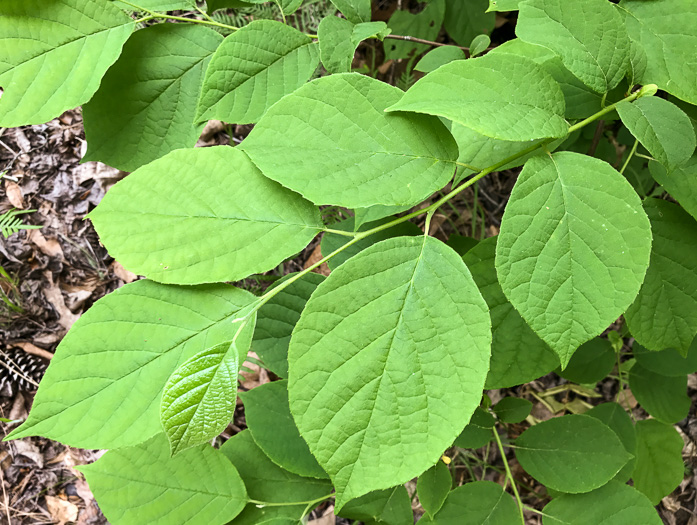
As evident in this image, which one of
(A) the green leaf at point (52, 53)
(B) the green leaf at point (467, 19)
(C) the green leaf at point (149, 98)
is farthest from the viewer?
(B) the green leaf at point (467, 19)

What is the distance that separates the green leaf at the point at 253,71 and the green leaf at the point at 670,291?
908mm

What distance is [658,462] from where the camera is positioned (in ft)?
5.11

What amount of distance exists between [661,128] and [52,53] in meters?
1.18

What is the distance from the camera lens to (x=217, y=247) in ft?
2.81

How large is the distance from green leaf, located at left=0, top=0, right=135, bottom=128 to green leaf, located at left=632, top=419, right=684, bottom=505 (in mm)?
1898

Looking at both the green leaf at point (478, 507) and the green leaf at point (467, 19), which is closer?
the green leaf at point (478, 507)

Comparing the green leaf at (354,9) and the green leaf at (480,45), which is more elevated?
the green leaf at (354,9)

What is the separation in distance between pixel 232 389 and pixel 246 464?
0.65 meters

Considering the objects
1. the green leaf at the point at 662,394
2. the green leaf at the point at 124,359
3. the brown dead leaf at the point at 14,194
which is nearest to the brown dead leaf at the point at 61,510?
the brown dead leaf at the point at 14,194

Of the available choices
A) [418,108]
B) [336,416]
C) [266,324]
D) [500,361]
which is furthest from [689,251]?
[266,324]

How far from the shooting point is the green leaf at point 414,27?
1846 millimetres

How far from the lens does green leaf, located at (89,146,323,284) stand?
84 cm

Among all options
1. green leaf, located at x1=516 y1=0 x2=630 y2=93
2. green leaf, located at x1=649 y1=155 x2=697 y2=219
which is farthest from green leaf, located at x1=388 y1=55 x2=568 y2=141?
green leaf, located at x1=649 y1=155 x2=697 y2=219

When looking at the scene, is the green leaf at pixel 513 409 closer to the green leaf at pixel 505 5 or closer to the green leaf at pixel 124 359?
the green leaf at pixel 124 359
